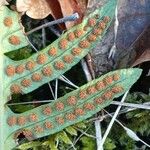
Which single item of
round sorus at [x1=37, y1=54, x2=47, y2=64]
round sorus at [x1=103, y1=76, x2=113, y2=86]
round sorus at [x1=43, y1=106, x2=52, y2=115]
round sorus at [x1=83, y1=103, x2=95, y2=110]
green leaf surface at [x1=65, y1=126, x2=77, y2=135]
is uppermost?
round sorus at [x1=37, y1=54, x2=47, y2=64]

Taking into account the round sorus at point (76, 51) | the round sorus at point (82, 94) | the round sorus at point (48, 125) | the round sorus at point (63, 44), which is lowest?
the round sorus at point (48, 125)

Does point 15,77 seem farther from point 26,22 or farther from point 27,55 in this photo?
point 26,22

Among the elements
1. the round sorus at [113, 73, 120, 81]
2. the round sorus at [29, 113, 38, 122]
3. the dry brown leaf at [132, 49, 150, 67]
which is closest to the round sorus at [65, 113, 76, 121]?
the round sorus at [29, 113, 38, 122]

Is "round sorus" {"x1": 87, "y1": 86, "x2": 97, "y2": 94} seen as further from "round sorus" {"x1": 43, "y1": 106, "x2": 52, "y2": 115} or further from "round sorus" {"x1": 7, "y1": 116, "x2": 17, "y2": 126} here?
"round sorus" {"x1": 7, "y1": 116, "x2": 17, "y2": 126}

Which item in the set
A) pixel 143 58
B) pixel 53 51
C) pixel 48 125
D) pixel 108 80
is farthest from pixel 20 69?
pixel 143 58

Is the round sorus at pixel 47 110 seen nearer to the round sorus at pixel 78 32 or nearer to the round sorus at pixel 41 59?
the round sorus at pixel 41 59

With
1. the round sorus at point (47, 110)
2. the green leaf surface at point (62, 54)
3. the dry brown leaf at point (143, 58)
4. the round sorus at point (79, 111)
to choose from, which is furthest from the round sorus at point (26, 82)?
the dry brown leaf at point (143, 58)

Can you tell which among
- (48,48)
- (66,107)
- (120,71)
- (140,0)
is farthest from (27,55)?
(140,0)

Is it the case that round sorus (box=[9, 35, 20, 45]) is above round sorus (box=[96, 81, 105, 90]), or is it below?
above
